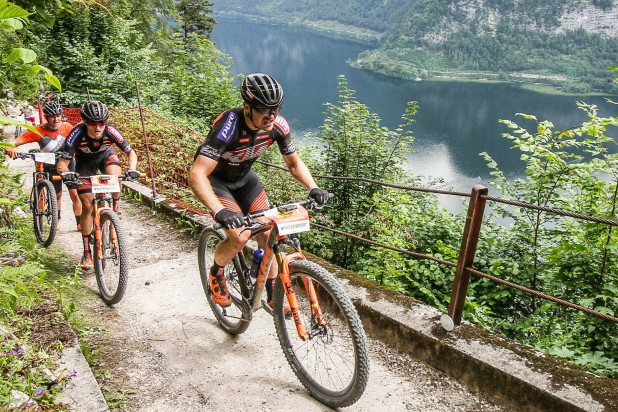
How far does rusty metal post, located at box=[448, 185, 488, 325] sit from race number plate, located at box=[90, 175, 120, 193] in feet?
11.5


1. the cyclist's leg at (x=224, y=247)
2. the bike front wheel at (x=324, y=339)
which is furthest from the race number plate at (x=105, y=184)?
the bike front wheel at (x=324, y=339)

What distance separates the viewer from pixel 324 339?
10.5 feet

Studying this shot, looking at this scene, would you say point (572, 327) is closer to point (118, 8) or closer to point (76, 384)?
point (76, 384)

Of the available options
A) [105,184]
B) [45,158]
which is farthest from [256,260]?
[45,158]

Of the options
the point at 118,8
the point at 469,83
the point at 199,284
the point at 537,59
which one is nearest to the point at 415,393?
the point at 199,284

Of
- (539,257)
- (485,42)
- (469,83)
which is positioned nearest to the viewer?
(539,257)

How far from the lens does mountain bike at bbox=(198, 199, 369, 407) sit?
115 inches

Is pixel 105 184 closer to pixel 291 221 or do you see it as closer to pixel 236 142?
pixel 236 142

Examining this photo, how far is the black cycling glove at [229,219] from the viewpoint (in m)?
2.89

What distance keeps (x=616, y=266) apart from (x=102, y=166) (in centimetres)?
623

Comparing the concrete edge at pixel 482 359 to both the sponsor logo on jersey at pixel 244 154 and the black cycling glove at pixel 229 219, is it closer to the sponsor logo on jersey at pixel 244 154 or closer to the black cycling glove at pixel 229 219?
the sponsor logo on jersey at pixel 244 154

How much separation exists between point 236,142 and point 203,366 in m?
1.86

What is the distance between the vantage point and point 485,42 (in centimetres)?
15338

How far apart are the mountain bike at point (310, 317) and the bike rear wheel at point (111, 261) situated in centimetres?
168
